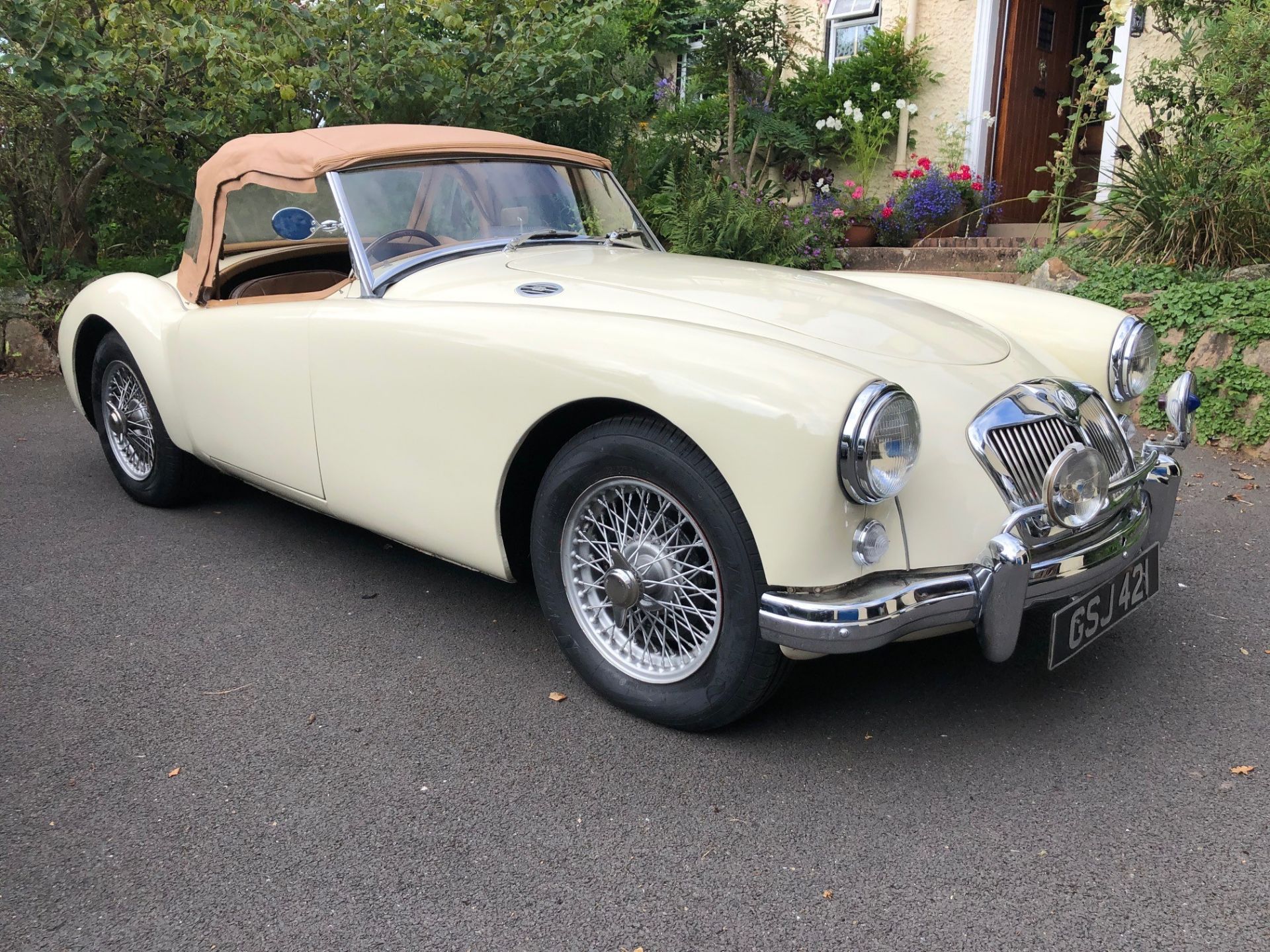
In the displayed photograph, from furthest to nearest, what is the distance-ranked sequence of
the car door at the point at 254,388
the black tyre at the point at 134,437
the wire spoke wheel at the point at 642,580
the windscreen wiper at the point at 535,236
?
the black tyre at the point at 134,437
the windscreen wiper at the point at 535,236
the car door at the point at 254,388
the wire spoke wheel at the point at 642,580

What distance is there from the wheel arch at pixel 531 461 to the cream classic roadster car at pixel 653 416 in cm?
1

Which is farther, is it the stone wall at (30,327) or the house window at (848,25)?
the house window at (848,25)

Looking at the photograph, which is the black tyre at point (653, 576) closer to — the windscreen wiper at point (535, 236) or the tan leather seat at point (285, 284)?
the windscreen wiper at point (535, 236)

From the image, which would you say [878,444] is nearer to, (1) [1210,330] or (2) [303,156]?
(2) [303,156]

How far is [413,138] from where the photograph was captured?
3.27 m

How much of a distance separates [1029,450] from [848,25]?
8833mm

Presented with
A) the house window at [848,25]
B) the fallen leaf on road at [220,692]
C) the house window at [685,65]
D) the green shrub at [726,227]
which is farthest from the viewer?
the house window at [685,65]

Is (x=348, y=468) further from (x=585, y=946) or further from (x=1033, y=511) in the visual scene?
(x=1033, y=511)

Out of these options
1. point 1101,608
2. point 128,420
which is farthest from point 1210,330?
point 128,420

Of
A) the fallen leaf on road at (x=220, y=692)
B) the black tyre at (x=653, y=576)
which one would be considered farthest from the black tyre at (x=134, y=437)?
the black tyre at (x=653, y=576)

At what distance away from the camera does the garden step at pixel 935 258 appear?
7.09 meters

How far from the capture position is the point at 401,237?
123 inches

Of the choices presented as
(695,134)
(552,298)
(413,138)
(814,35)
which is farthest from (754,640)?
(814,35)

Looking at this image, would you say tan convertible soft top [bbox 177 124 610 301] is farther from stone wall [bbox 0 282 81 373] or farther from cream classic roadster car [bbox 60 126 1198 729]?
stone wall [bbox 0 282 81 373]
